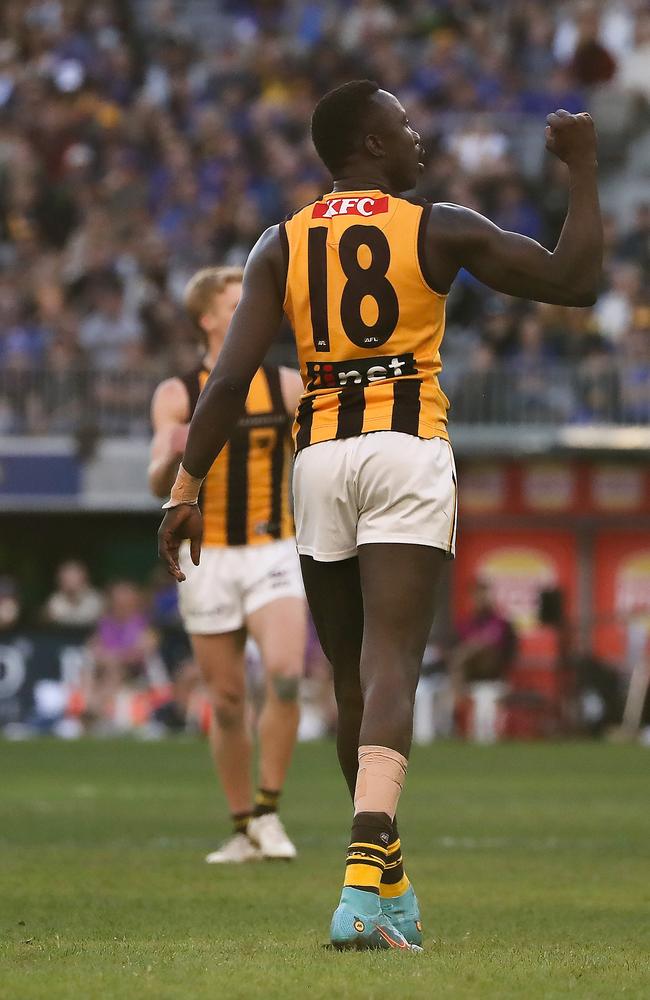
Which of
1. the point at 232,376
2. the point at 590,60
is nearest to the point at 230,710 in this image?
the point at 232,376

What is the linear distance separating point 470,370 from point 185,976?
17.4 m

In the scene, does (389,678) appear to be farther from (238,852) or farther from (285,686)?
(285,686)

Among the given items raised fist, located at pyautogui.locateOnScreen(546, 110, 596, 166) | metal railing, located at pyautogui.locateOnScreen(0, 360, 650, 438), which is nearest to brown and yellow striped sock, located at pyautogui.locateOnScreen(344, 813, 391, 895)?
raised fist, located at pyautogui.locateOnScreen(546, 110, 596, 166)

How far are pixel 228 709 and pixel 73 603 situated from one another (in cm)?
1378

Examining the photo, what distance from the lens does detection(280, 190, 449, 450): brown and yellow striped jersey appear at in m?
5.18

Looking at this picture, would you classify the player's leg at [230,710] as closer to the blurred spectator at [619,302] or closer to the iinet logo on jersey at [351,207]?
the iinet logo on jersey at [351,207]

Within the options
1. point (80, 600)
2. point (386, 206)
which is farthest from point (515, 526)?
point (386, 206)

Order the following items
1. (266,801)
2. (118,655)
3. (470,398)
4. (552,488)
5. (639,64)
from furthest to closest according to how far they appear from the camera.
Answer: (639,64) < (552,488) < (470,398) < (118,655) < (266,801)

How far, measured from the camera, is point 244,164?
25219mm

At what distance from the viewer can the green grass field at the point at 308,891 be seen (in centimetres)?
443

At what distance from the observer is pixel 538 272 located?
5039mm

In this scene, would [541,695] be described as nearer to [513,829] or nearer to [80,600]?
[80,600]

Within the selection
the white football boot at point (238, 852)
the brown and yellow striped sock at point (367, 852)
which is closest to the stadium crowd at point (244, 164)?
the white football boot at point (238, 852)

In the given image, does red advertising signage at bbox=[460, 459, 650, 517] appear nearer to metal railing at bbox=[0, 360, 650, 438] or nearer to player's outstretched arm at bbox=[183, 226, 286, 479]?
metal railing at bbox=[0, 360, 650, 438]
